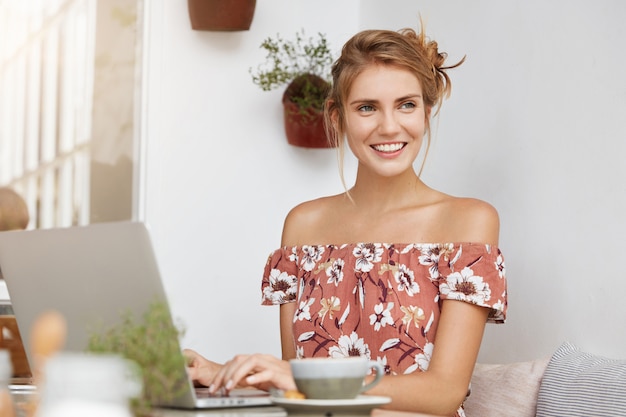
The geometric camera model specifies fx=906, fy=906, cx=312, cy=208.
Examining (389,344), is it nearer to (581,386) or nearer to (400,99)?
(581,386)

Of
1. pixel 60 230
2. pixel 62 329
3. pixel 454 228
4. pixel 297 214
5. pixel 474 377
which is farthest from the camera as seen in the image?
pixel 297 214

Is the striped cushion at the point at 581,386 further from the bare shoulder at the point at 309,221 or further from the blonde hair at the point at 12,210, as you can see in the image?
the blonde hair at the point at 12,210

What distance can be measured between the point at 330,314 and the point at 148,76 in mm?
1394

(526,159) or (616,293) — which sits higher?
(526,159)

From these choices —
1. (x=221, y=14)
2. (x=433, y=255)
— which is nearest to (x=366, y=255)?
(x=433, y=255)

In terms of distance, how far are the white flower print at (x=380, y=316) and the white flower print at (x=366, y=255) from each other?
0.31 feet

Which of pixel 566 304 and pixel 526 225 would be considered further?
pixel 526 225

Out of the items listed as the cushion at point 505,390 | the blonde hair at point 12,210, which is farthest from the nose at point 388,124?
the blonde hair at point 12,210

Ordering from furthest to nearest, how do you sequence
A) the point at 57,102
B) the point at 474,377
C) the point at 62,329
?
the point at 57,102, the point at 474,377, the point at 62,329

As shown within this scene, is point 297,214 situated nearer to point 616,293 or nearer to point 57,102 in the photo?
point 616,293

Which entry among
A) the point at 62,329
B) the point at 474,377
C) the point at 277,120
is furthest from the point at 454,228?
the point at 277,120

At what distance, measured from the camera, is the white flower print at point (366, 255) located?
1.98 m

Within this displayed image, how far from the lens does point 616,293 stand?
6.33 ft

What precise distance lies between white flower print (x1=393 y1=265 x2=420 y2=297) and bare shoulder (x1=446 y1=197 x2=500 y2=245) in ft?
0.43
